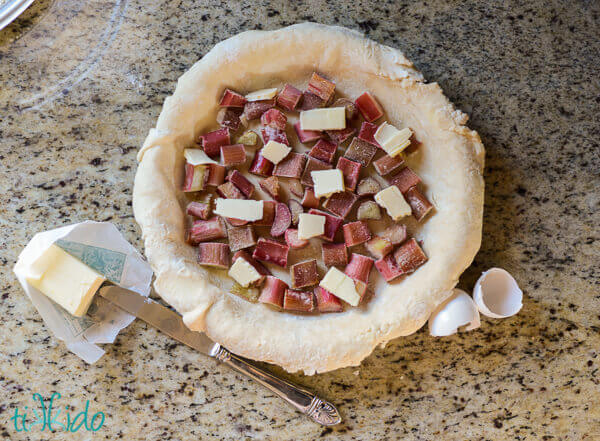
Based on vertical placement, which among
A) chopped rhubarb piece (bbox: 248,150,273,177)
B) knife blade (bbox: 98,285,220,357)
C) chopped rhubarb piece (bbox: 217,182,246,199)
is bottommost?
knife blade (bbox: 98,285,220,357)

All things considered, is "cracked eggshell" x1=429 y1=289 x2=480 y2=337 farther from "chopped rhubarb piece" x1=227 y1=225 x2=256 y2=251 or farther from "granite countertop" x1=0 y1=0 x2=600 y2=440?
"chopped rhubarb piece" x1=227 y1=225 x2=256 y2=251

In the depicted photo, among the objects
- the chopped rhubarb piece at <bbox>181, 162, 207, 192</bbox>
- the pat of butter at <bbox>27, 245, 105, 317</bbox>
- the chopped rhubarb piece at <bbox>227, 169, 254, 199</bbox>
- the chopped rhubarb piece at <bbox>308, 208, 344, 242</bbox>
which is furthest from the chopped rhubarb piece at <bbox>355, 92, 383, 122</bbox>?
the pat of butter at <bbox>27, 245, 105, 317</bbox>

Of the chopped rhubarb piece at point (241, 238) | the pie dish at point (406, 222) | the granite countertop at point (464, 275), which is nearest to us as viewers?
the pie dish at point (406, 222)

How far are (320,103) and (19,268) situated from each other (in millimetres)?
1161

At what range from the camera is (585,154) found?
1.69 meters

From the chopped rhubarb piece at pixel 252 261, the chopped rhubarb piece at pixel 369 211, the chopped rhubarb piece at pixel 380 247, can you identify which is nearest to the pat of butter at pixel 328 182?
the chopped rhubarb piece at pixel 369 211

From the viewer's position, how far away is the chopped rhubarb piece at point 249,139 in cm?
163

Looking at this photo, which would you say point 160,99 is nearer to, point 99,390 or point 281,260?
point 281,260

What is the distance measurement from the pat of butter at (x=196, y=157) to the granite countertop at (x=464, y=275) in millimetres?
294

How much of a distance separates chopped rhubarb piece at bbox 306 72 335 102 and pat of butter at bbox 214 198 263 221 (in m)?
0.42

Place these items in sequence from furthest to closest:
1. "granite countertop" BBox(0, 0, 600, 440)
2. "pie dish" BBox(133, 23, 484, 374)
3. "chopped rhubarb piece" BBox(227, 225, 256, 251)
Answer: "granite countertop" BBox(0, 0, 600, 440) < "chopped rhubarb piece" BBox(227, 225, 256, 251) < "pie dish" BBox(133, 23, 484, 374)

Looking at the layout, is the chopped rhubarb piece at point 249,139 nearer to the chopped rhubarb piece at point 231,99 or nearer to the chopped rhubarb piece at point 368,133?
the chopped rhubarb piece at point 231,99

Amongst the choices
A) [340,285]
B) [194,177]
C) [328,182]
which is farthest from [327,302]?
[194,177]

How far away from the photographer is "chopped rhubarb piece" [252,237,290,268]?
1582 millimetres
